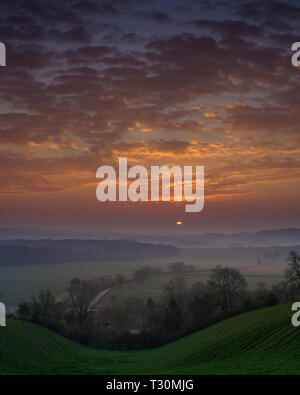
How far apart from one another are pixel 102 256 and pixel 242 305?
97.3 metres

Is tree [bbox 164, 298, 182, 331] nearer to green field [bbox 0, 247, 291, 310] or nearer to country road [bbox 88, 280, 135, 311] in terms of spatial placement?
country road [bbox 88, 280, 135, 311]

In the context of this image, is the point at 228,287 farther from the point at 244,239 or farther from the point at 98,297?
the point at 244,239

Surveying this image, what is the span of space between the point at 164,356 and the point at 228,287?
22.1m

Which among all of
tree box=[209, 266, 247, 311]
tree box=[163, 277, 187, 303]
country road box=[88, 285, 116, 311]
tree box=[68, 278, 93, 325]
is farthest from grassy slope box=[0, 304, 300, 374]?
country road box=[88, 285, 116, 311]

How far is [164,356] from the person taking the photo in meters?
30.8

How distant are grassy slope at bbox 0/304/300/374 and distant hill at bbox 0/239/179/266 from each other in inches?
3399

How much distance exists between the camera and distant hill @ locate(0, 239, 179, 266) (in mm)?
119188

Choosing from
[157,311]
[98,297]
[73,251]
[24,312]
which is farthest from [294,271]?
[73,251]

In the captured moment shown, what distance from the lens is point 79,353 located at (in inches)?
1355

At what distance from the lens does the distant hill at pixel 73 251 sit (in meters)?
119

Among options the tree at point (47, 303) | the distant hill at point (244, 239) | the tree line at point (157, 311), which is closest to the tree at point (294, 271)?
the tree line at point (157, 311)

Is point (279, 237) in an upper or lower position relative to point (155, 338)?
upper
